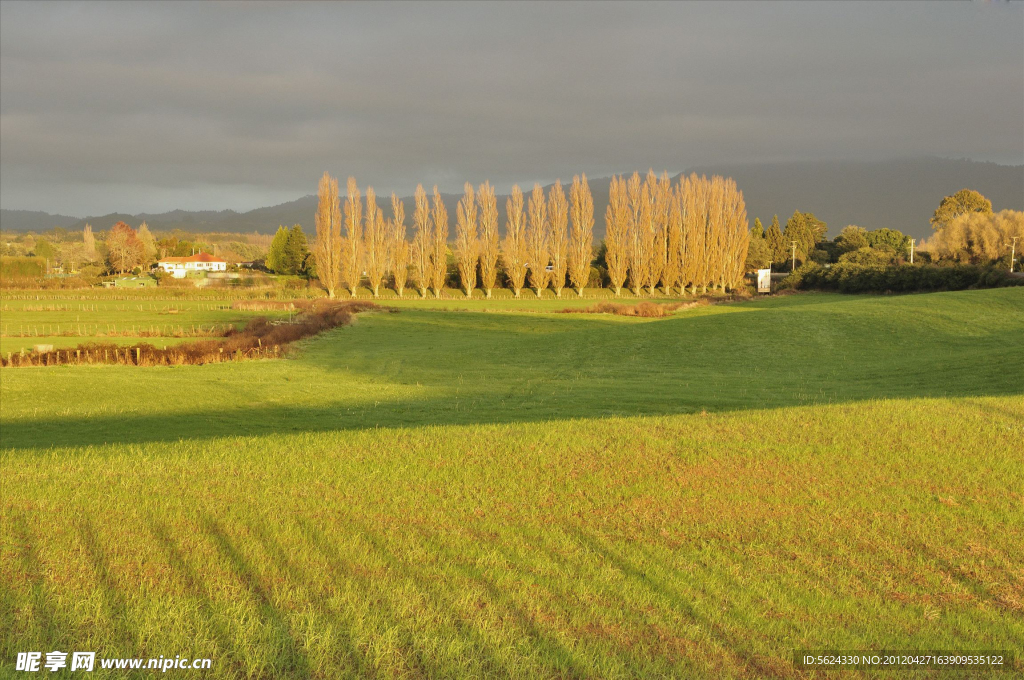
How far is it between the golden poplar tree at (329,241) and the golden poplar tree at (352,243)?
796 millimetres

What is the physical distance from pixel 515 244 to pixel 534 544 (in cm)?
6670

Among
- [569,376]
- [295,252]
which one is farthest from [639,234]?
[569,376]

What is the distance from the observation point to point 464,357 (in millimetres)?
28766

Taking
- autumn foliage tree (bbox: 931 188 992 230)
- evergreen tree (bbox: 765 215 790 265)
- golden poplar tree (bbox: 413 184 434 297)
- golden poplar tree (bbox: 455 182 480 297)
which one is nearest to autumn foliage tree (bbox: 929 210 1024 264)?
evergreen tree (bbox: 765 215 790 265)

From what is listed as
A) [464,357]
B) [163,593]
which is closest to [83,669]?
[163,593]

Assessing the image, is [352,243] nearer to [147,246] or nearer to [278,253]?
[278,253]

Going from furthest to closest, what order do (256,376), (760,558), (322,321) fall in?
1. (322,321)
2. (256,376)
3. (760,558)

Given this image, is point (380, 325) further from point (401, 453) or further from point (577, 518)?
point (577, 518)

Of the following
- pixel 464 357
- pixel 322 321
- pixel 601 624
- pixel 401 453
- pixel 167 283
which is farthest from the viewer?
pixel 167 283

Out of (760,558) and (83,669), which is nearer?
(83,669)

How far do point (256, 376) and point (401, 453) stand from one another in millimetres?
16758

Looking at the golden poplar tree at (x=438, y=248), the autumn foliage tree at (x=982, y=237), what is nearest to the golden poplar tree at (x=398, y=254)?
the golden poplar tree at (x=438, y=248)

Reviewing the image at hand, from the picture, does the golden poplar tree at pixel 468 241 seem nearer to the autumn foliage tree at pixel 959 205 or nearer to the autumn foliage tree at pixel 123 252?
→ the autumn foliage tree at pixel 123 252

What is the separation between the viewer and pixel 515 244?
71812 mm
